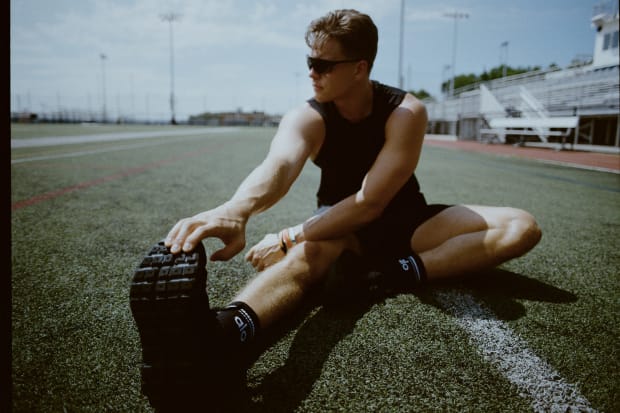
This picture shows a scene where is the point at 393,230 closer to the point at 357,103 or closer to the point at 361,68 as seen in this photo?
the point at 357,103

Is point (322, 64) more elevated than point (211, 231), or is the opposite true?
point (322, 64)

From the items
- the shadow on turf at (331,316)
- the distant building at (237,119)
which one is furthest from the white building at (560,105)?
the distant building at (237,119)

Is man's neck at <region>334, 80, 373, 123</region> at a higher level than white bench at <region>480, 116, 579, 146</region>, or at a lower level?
lower

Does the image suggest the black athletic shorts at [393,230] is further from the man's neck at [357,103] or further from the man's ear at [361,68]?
the man's ear at [361,68]

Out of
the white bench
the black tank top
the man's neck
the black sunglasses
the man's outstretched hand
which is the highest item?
the white bench

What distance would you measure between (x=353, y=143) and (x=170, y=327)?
4.81 ft

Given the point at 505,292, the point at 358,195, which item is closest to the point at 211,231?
the point at 358,195

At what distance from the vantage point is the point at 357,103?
7.06ft

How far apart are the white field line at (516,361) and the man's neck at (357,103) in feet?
3.59

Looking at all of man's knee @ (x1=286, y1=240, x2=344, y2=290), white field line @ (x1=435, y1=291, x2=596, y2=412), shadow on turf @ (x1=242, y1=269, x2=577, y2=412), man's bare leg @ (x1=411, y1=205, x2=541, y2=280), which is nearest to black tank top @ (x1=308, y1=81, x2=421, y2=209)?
man's bare leg @ (x1=411, y1=205, x2=541, y2=280)

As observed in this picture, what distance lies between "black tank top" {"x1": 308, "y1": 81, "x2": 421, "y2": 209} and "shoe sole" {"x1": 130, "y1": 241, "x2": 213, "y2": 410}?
128 centimetres

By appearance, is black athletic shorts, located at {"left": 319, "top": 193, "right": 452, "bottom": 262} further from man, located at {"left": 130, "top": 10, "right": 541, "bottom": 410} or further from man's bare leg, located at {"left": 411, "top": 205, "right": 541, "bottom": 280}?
man's bare leg, located at {"left": 411, "top": 205, "right": 541, "bottom": 280}

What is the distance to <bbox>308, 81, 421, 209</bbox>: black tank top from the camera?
216 centimetres

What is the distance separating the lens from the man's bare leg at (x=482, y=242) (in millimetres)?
2029
